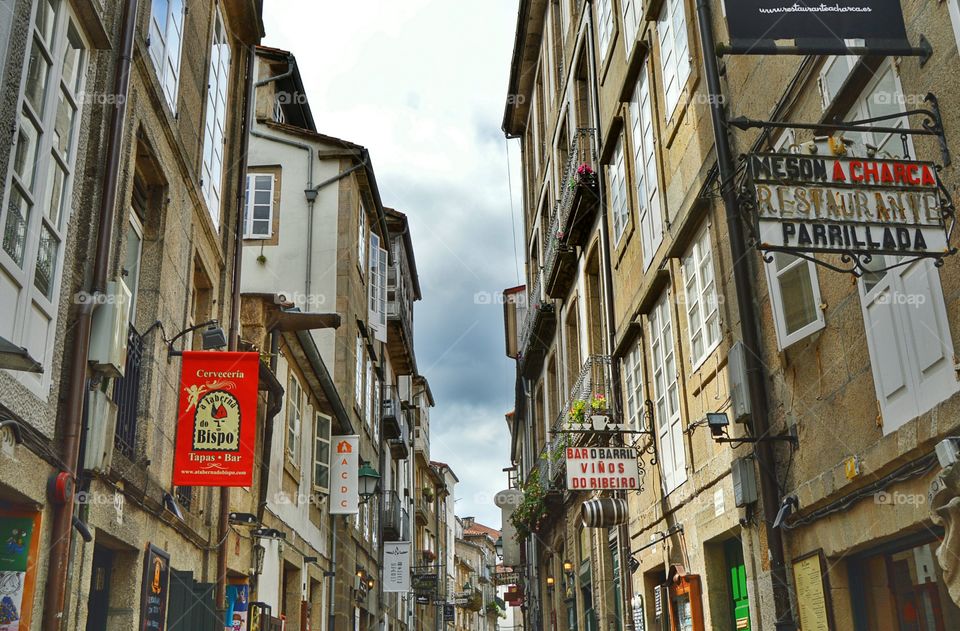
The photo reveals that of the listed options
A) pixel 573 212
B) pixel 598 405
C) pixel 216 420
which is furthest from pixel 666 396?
pixel 573 212

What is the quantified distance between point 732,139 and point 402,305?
2383 cm

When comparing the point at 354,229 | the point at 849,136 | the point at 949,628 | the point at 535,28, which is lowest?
the point at 949,628

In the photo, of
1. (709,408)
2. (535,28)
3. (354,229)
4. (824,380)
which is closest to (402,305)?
(354,229)

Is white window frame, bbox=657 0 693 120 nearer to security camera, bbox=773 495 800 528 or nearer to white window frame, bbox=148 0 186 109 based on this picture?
security camera, bbox=773 495 800 528

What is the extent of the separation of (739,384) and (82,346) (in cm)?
554

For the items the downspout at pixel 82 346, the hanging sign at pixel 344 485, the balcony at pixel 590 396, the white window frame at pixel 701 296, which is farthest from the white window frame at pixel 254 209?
the downspout at pixel 82 346

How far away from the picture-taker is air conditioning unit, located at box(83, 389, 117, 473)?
7012 mm

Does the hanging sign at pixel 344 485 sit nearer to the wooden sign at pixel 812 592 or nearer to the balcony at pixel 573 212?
the balcony at pixel 573 212

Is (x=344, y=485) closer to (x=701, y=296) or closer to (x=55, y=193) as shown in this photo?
(x=701, y=296)

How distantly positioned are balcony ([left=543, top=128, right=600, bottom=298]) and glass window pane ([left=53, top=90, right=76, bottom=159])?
10210mm

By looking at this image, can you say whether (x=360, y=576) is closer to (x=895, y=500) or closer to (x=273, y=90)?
(x=273, y=90)

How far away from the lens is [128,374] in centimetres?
877

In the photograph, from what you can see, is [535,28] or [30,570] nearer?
[30,570]

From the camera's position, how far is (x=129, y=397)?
879 centimetres
